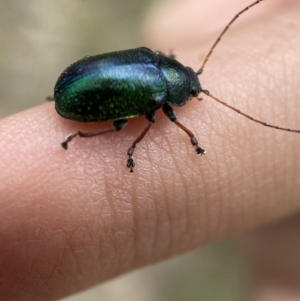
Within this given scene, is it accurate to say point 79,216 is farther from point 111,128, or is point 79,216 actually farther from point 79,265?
point 111,128

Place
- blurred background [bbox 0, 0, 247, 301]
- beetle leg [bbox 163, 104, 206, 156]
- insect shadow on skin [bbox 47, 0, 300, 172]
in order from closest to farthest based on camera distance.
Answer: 1. insect shadow on skin [bbox 47, 0, 300, 172]
2. beetle leg [bbox 163, 104, 206, 156]
3. blurred background [bbox 0, 0, 247, 301]

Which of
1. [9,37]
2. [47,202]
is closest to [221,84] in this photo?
[47,202]

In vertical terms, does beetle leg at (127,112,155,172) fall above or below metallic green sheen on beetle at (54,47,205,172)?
below

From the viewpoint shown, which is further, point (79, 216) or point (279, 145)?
point (279, 145)

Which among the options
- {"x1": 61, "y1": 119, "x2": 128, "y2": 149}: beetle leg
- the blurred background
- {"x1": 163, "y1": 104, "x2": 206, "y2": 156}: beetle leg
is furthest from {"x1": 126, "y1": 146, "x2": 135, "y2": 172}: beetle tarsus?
the blurred background

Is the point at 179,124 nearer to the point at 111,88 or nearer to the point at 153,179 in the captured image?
the point at 153,179

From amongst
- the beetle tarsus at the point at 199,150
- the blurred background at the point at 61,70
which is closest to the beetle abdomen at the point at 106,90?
the beetle tarsus at the point at 199,150

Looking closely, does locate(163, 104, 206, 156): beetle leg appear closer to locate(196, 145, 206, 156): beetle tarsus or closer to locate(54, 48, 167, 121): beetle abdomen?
locate(196, 145, 206, 156): beetle tarsus
